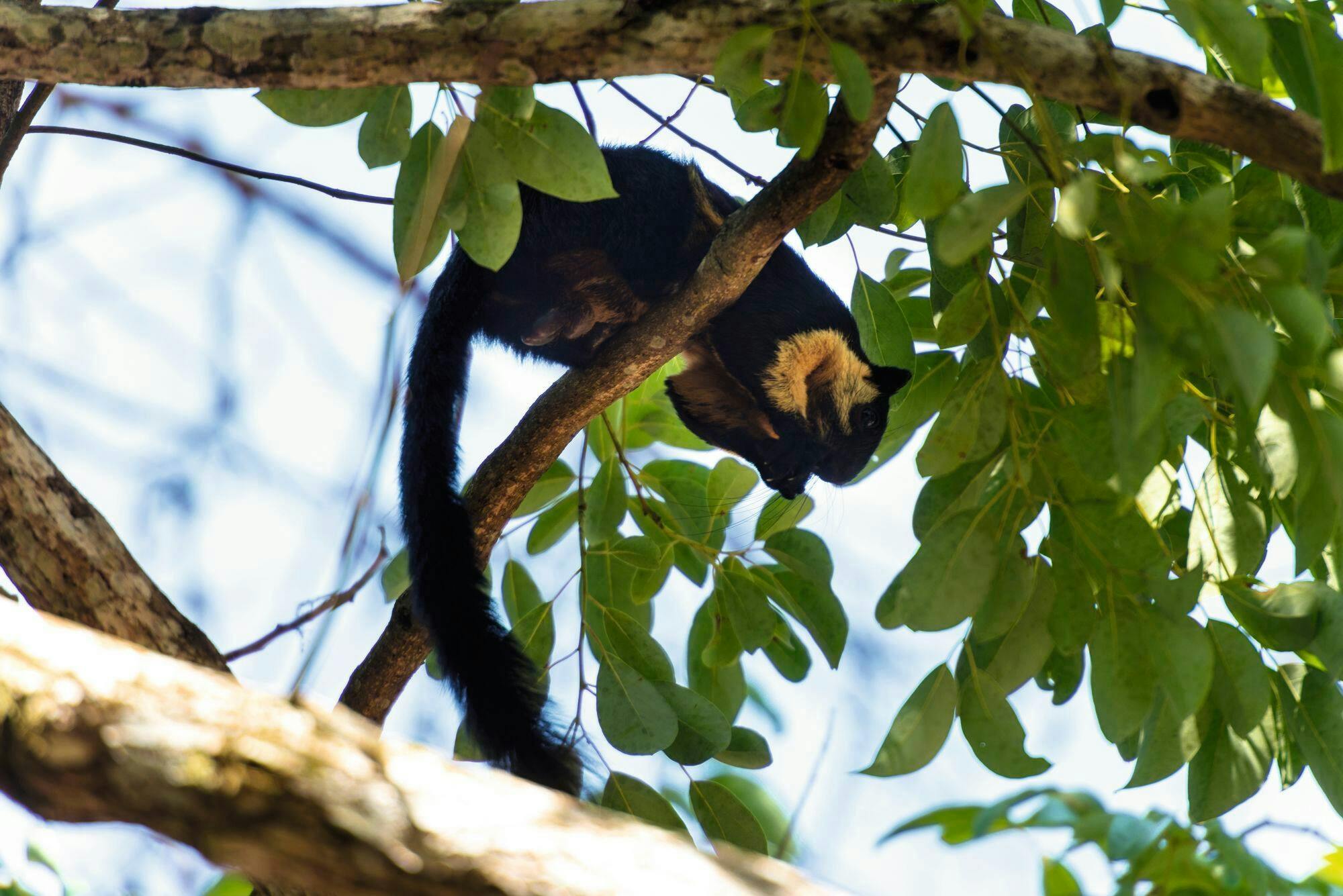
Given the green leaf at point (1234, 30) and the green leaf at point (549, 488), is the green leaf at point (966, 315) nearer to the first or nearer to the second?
the green leaf at point (1234, 30)

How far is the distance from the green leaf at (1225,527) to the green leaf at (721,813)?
1066mm

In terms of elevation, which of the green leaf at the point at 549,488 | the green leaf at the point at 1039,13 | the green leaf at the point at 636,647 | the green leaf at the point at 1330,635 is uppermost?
the green leaf at the point at 1039,13

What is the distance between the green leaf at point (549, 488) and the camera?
3.15m

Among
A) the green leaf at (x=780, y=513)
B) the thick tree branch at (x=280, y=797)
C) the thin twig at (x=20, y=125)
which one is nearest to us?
the thick tree branch at (x=280, y=797)

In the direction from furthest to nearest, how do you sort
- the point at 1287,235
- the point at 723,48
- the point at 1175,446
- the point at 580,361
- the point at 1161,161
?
the point at 580,361 < the point at 1161,161 < the point at 1175,446 < the point at 723,48 < the point at 1287,235

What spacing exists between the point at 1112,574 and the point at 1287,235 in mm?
690

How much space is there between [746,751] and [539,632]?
24.1 inches

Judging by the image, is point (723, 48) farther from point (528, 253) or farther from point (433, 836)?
point (528, 253)

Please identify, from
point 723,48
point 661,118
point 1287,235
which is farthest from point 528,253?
point 1287,235

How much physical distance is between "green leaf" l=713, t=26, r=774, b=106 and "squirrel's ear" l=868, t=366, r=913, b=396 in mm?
1846

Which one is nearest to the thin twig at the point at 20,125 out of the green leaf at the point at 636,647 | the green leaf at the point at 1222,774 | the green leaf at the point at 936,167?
the green leaf at the point at 636,647

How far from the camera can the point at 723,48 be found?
5.72 ft

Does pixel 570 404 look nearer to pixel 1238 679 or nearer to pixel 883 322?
pixel 883 322

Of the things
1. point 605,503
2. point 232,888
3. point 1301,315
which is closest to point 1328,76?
point 1301,315
